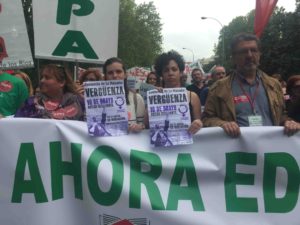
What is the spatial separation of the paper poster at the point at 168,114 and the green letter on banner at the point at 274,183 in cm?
61

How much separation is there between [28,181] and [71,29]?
1.68 meters

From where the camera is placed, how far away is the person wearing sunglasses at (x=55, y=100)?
144 inches

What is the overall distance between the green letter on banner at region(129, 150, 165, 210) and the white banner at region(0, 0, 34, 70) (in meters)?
2.13

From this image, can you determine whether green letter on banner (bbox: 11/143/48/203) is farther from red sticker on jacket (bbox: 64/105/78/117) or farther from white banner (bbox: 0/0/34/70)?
white banner (bbox: 0/0/34/70)

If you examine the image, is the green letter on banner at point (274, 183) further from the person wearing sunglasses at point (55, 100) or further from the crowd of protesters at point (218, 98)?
the person wearing sunglasses at point (55, 100)

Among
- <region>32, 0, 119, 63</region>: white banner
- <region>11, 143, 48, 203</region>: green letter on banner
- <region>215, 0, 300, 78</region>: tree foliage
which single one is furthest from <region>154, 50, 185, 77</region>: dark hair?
<region>215, 0, 300, 78</region>: tree foliage

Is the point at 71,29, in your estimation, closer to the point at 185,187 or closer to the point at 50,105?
the point at 50,105

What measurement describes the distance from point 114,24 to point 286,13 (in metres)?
37.2

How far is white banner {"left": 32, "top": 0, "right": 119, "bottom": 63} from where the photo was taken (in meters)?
→ 4.54

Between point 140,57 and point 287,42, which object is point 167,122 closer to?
point 287,42

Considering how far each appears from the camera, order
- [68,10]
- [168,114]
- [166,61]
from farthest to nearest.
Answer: [68,10] → [166,61] → [168,114]

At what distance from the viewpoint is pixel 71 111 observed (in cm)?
368

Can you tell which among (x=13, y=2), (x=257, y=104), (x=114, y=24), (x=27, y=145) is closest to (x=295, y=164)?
(x=257, y=104)

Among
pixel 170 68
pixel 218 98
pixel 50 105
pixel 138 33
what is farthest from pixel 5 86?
pixel 138 33
